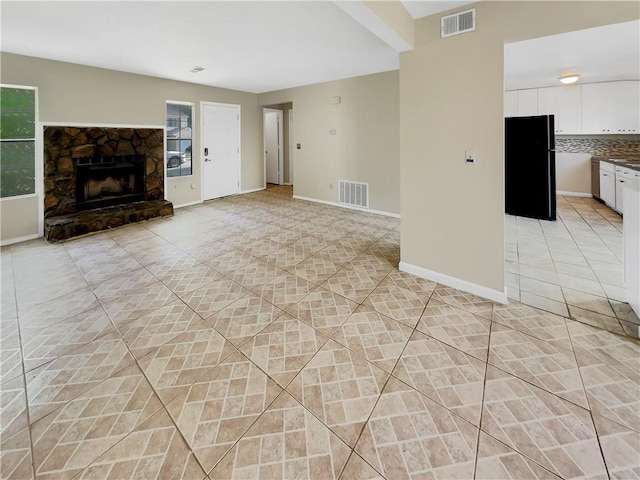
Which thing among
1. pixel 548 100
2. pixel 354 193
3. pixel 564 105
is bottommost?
pixel 354 193

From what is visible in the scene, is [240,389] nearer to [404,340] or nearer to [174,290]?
[404,340]

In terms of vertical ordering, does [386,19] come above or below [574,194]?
above

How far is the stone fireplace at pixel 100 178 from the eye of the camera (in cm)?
465

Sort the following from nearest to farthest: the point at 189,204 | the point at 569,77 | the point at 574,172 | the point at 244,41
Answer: the point at 244,41 < the point at 569,77 < the point at 189,204 < the point at 574,172

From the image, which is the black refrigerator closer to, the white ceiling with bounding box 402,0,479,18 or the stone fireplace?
the white ceiling with bounding box 402,0,479,18

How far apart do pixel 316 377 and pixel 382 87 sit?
5.37 metres

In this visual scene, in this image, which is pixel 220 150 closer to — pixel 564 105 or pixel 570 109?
pixel 564 105

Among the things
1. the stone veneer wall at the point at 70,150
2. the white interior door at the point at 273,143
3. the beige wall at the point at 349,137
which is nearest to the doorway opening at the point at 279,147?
the white interior door at the point at 273,143

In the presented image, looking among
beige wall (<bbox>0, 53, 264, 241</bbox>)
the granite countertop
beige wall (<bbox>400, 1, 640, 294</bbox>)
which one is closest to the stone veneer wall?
beige wall (<bbox>0, 53, 264, 241</bbox>)

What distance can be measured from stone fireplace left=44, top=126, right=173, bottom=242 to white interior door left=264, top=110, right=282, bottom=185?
14.5ft

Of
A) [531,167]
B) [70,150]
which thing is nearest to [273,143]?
[70,150]

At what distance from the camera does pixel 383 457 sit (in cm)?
134

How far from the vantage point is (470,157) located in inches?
106

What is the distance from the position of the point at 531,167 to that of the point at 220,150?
21.8 feet
